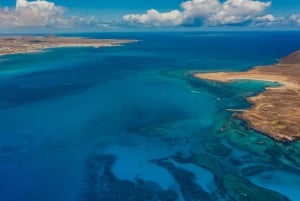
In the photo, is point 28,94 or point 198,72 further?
point 198,72

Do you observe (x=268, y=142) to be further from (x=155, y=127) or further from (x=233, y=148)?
(x=155, y=127)

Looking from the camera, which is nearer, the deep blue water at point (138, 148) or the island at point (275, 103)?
the deep blue water at point (138, 148)

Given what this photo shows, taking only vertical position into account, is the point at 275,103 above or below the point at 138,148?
above

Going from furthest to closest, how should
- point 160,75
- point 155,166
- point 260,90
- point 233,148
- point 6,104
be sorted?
point 160,75, point 260,90, point 6,104, point 233,148, point 155,166

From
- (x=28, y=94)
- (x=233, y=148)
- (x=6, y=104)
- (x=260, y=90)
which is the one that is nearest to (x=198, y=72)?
(x=260, y=90)

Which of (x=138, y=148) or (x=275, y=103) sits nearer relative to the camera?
(x=138, y=148)
